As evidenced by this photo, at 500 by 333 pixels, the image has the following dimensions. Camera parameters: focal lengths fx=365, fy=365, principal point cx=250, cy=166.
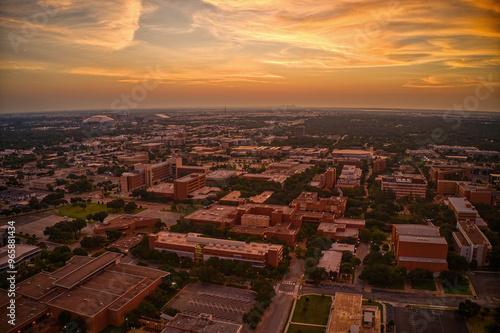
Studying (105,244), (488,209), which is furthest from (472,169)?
(105,244)

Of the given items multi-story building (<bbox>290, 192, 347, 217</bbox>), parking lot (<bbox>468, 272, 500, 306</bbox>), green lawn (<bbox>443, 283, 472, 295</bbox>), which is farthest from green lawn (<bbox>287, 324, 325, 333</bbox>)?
multi-story building (<bbox>290, 192, 347, 217</bbox>)

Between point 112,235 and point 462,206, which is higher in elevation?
point 462,206

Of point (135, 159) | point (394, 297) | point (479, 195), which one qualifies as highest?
point (479, 195)

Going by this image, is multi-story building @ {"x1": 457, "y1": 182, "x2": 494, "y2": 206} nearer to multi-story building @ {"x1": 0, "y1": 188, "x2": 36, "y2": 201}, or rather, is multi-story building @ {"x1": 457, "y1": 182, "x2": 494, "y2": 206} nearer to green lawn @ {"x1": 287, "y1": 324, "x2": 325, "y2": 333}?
green lawn @ {"x1": 287, "y1": 324, "x2": 325, "y2": 333}

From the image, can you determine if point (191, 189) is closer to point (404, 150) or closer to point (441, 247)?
point (441, 247)

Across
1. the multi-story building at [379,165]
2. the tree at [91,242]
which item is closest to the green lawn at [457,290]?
the tree at [91,242]

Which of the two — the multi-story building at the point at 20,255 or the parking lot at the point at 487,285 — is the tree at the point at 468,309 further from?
the multi-story building at the point at 20,255

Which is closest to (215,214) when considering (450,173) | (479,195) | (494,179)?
(479,195)

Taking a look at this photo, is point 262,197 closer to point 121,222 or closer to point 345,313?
point 121,222
